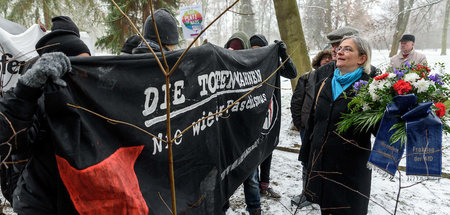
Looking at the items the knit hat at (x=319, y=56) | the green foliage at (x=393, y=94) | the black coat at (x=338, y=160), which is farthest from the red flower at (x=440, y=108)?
the knit hat at (x=319, y=56)

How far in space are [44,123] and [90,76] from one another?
34cm

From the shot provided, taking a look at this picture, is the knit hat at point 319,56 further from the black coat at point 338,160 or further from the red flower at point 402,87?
the red flower at point 402,87

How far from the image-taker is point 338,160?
228 cm

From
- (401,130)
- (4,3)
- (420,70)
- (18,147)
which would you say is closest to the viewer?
(18,147)

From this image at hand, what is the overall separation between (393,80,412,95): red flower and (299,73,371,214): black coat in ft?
1.35

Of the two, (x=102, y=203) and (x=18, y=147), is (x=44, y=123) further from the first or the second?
(x=102, y=203)

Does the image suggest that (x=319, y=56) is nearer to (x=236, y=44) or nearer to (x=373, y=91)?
(x=236, y=44)

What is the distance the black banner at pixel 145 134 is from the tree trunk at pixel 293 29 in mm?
3508

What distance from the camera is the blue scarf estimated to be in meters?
2.29

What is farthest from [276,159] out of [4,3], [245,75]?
[4,3]

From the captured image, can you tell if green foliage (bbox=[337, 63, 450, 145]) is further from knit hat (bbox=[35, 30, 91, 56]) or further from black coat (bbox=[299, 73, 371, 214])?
knit hat (bbox=[35, 30, 91, 56])

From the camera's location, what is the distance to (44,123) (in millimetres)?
1275

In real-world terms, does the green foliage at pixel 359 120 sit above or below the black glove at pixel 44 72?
below

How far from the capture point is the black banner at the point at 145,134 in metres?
1.20
